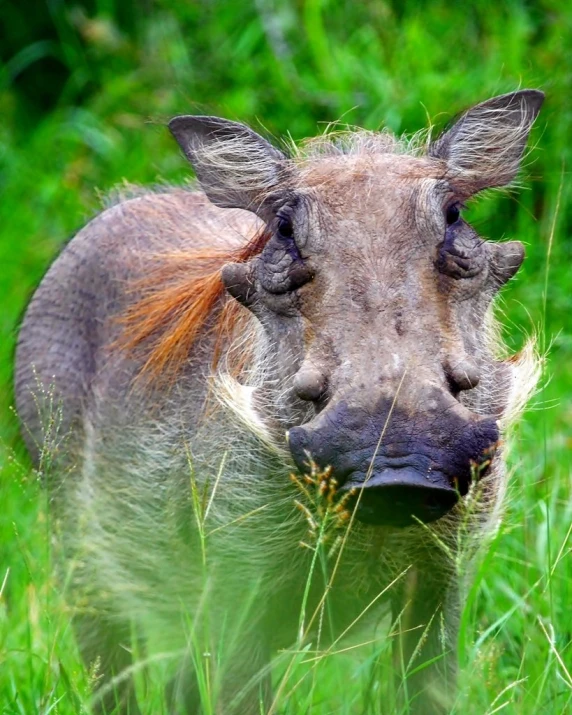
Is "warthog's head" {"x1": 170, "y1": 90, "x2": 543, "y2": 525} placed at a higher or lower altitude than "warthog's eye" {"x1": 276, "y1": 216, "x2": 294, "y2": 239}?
lower

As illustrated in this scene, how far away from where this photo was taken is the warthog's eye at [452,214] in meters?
2.99

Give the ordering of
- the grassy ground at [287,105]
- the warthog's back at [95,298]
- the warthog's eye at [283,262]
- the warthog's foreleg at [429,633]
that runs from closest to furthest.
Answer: the warthog's eye at [283,262] → the warthog's foreleg at [429,633] → the warthog's back at [95,298] → the grassy ground at [287,105]

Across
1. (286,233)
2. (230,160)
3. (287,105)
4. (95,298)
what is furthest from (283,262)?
(287,105)

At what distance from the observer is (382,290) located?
277 centimetres

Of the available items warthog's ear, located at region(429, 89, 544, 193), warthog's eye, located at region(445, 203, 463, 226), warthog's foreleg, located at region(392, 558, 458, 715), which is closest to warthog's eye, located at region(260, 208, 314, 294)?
warthog's eye, located at region(445, 203, 463, 226)

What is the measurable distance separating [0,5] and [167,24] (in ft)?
3.23

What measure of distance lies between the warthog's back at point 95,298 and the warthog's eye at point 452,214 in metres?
0.90

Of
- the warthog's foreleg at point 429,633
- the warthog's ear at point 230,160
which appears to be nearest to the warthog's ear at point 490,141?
the warthog's ear at point 230,160

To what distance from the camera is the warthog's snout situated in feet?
8.18

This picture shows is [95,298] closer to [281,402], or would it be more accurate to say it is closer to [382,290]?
[281,402]

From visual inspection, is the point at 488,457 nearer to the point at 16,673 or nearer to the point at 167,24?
the point at 16,673

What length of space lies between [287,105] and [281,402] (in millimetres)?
3568

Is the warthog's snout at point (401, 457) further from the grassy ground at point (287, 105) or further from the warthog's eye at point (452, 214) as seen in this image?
the grassy ground at point (287, 105)

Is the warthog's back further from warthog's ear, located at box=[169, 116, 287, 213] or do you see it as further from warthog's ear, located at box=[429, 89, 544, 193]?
warthog's ear, located at box=[429, 89, 544, 193]
